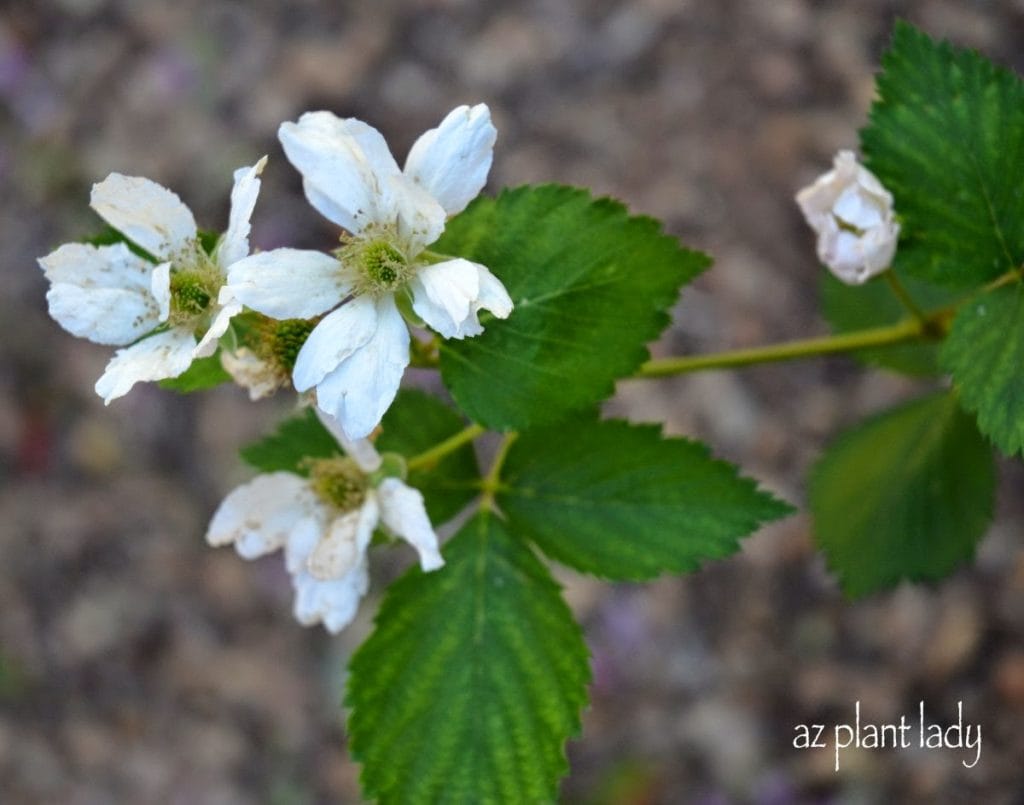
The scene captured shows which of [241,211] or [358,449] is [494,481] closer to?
[358,449]

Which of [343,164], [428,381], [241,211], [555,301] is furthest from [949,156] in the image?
[428,381]

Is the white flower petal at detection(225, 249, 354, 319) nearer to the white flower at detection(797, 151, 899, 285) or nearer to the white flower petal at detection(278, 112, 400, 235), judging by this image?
the white flower petal at detection(278, 112, 400, 235)

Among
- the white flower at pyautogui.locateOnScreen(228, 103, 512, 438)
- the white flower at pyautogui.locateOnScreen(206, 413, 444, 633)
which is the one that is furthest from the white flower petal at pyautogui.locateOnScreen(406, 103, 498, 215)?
the white flower at pyautogui.locateOnScreen(206, 413, 444, 633)

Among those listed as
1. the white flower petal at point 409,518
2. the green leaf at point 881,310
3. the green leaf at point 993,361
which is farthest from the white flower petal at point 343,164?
the green leaf at point 881,310

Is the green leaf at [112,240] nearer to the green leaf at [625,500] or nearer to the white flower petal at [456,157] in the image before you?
the white flower petal at [456,157]

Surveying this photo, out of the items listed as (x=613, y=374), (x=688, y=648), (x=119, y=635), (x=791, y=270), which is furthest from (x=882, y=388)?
(x=119, y=635)

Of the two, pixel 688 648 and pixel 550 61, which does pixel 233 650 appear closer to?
pixel 688 648
